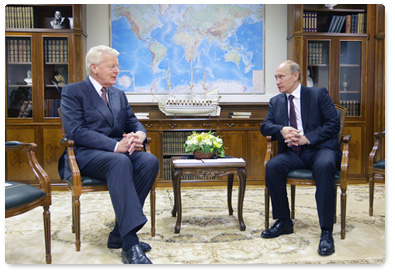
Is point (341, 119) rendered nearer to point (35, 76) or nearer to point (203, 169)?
point (203, 169)

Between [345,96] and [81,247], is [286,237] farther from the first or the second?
[345,96]

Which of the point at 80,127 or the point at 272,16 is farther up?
Answer: the point at 272,16

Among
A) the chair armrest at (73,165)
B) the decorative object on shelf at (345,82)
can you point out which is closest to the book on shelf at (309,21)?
the decorative object on shelf at (345,82)

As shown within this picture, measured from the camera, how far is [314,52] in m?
5.06

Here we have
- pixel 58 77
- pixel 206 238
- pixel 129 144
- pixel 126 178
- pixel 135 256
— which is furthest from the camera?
pixel 58 77

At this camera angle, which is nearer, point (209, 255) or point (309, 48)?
point (209, 255)

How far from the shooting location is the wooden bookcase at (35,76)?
479 cm

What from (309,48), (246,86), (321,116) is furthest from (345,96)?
(321,116)

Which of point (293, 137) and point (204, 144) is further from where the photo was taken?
point (204, 144)

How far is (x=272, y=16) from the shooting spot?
5355mm

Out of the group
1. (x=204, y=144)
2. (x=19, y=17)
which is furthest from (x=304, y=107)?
(x=19, y=17)

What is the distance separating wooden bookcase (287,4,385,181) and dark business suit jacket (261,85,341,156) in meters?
2.07

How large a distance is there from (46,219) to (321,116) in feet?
7.06

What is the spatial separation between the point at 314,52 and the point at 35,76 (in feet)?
11.9
